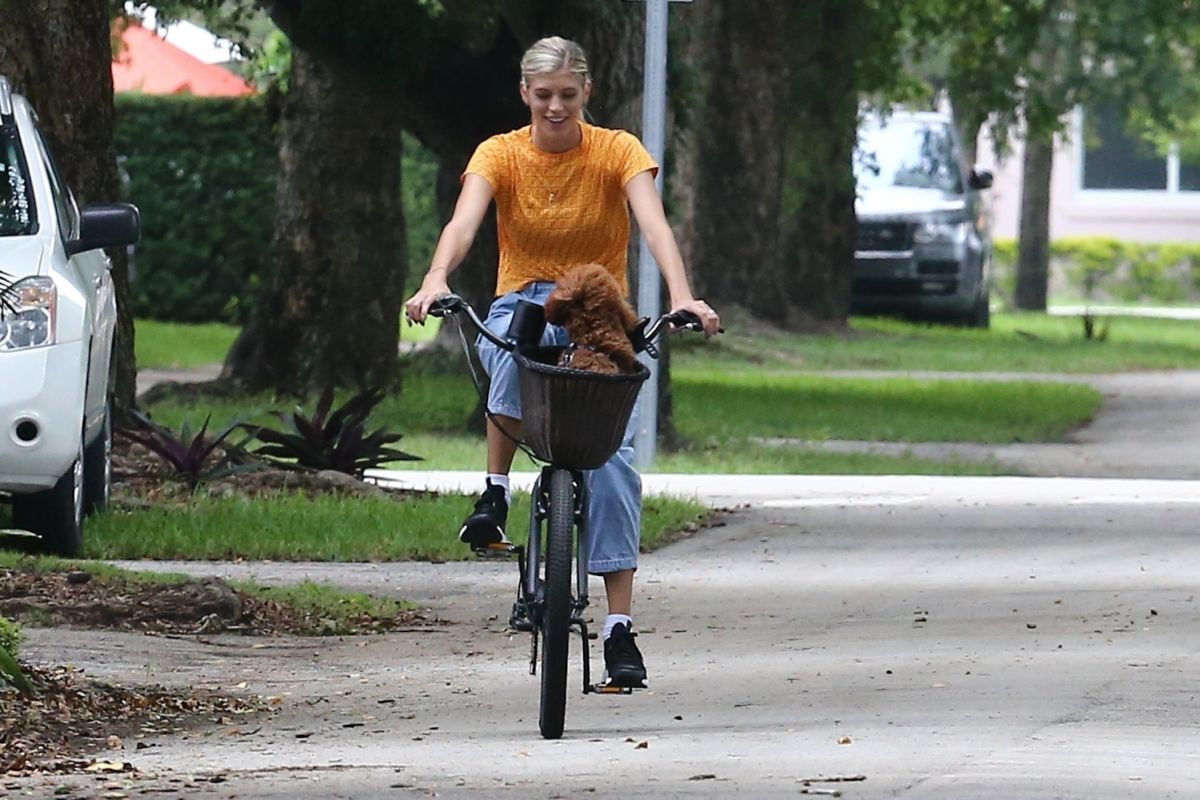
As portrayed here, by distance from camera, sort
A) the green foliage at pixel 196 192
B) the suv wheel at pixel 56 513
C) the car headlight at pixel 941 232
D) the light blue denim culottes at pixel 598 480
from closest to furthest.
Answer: the light blue denim culottes at pixel 598 480
the suv wheel at pixel 56 513
the green foliage at pixel 196 192
the car headlight at pixel 941 232

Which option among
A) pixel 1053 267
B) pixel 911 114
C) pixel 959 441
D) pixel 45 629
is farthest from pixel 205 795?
pixel 1053 267

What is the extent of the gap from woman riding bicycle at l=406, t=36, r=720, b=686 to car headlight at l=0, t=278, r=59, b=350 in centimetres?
295

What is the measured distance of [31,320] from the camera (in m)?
10.4

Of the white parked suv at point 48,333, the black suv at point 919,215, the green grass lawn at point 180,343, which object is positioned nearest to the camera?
the white parked suv at point 48,333

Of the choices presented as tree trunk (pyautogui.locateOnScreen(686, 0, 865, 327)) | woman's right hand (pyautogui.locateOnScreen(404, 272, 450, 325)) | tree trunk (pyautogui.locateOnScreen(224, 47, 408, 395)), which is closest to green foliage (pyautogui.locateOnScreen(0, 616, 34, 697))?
woman's right hand (pyautogui.locateOnScreen(404, 272, 450, 325))

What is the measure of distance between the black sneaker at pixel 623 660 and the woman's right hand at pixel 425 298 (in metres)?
1.00

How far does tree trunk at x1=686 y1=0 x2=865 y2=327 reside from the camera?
27.8 metres

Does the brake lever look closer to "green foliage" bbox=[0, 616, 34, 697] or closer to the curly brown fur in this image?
the curly brown fur

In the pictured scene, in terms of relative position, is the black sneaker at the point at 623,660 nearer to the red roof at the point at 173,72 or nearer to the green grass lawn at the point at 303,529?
the green grass lawn at the point at 303,529

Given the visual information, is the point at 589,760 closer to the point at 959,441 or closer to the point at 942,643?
the point at 942,643

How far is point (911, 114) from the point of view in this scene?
36625mm

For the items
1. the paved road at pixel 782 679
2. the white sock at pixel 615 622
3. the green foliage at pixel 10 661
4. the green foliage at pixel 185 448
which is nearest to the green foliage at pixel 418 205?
the green foliage at pixel 185 448

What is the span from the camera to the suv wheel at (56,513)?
35.5 ft

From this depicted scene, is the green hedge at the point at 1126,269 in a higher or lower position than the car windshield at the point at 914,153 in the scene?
lower
